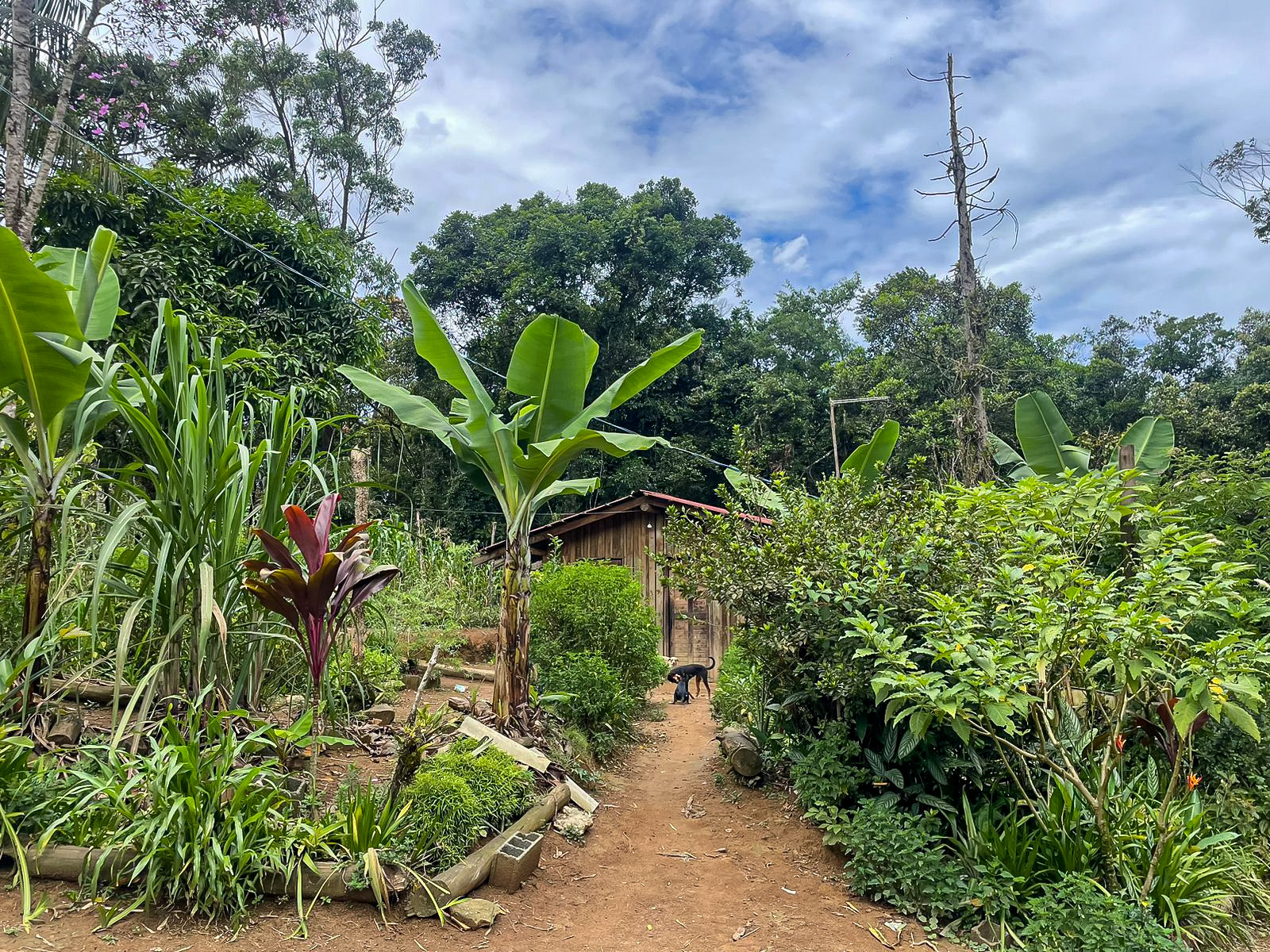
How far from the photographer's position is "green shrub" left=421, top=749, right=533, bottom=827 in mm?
3794

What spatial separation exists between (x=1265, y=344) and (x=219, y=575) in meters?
31.3

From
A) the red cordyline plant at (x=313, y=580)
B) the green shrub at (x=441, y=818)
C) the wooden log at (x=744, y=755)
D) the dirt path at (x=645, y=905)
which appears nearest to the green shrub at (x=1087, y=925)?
the dirt path at (x=645, y=905)

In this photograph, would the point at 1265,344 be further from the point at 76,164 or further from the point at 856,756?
the point at 76,164

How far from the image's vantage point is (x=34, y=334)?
3039 millimetres

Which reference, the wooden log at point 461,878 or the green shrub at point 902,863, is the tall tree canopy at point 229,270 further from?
the green shrub at point 902,863

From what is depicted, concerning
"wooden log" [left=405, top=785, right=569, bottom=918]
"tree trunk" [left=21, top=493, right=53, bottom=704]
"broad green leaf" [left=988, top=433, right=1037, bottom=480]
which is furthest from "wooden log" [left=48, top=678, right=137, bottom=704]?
"broad green leaf" [left=988, top=433, right=1037, bottom=480]

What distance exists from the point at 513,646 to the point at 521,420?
1.76 metres

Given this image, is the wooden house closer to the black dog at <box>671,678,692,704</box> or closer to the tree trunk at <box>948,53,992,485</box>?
the black dog at <box>671,678,692,704</box>

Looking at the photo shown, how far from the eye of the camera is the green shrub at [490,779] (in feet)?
12.4

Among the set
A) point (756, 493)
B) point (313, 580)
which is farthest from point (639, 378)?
point (313, 580)

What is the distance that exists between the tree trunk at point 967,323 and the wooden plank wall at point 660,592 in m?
5.24

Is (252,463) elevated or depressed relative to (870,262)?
depressed

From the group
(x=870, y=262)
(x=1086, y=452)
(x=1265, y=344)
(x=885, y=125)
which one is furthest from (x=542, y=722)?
(x=1265, y=344)

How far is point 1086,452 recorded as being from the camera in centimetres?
751
